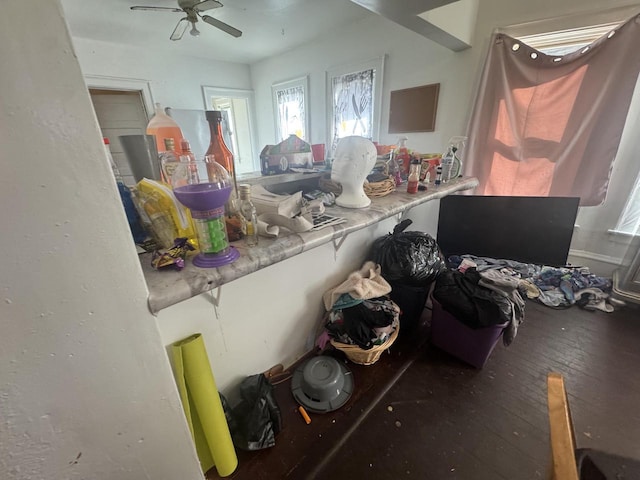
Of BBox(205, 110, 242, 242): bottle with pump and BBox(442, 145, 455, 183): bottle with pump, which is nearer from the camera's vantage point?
BBox(205, 110, 242, 242): bottle with pump

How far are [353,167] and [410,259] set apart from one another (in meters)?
0.57

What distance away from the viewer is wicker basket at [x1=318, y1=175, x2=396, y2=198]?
119 cm

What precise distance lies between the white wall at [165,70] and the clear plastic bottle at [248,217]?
3.18m

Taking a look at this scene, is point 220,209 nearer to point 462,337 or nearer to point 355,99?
point 462,337

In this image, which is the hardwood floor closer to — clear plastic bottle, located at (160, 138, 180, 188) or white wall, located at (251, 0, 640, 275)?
white wall, located at (251, 0, 640, 275)

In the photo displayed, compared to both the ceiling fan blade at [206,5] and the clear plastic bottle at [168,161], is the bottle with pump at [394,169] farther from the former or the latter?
the ceiling fan blade at [206,5]

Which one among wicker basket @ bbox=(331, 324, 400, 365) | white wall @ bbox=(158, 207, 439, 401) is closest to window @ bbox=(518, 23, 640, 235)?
white wall @ bbox=(158, 207, 439, 401)

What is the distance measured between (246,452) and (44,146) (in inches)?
43.2

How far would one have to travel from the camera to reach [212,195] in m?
0.59

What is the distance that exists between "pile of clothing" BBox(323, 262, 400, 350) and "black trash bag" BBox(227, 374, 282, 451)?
395 mm

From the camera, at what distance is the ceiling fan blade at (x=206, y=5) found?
180 cm

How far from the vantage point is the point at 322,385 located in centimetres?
111

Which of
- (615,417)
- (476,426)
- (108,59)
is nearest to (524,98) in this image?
(615,417)

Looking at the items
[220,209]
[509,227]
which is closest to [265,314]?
[220,209]
